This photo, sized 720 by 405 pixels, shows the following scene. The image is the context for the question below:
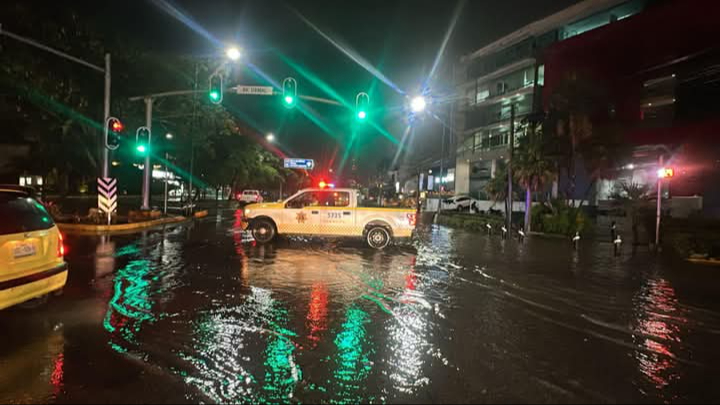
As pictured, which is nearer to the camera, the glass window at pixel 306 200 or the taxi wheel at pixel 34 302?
→ the taxi wheel at pixel 34 302

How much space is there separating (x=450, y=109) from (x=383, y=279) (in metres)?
49.9

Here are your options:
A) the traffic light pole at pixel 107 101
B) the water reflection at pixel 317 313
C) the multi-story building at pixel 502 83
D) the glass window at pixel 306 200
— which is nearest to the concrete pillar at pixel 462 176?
the multi-story building at pixel 502 83

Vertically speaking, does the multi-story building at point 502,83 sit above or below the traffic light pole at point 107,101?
above

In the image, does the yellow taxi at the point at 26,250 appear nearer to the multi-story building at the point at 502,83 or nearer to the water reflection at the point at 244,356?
the water reflection at the point at 244,356

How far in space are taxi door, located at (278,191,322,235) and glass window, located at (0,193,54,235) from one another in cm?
877

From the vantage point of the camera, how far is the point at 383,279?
9719mm

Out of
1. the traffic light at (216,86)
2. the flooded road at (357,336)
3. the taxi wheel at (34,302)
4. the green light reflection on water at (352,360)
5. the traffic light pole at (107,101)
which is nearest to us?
the green light reflection on water at (352,360)

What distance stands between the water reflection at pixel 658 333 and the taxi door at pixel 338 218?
8.18 metres

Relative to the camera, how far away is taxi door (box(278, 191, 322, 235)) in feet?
48.5

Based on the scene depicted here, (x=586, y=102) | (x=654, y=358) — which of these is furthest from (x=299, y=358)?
(x=586, y=102)

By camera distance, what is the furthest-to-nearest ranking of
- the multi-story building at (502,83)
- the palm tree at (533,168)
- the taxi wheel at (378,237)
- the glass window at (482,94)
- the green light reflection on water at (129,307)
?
the glass window at (482,94)
the multi-story building at (502,83)
the palm tree at (533,168)
the taxi wheel at (378,237)
the green light reflection on water at (129,307)

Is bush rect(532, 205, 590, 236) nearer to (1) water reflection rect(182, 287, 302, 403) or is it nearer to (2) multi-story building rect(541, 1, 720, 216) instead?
(2) multi-story building rect(541, 1, 720, 216)

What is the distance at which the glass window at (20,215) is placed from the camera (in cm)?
558

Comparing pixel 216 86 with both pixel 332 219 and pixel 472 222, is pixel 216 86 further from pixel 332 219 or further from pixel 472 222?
pixel 472 222
